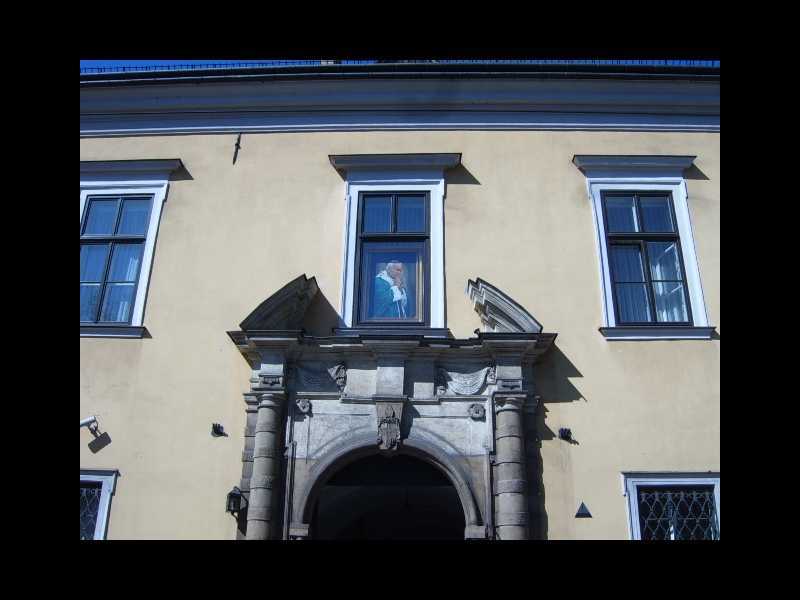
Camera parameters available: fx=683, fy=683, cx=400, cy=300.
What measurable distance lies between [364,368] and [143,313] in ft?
8.44

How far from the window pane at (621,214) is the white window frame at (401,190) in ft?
6.41

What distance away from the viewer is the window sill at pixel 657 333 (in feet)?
23.7

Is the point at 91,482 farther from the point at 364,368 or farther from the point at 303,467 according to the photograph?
the point at 364,368

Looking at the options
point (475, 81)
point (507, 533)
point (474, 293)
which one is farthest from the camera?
point (475, 81)

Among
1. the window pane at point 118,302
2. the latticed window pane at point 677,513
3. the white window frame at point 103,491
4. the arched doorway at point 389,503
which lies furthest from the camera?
the window pane at point 118,302

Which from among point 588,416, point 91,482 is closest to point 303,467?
point 91,482

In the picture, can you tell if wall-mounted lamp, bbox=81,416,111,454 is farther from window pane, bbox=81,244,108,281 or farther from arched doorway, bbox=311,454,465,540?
arched doorway, bbox=311,454,465,540

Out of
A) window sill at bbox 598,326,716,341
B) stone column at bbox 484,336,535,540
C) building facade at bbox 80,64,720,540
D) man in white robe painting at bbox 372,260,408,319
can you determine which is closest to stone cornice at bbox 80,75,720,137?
building facade at bbox 80,64,720,540

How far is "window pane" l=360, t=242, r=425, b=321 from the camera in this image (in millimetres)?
7477

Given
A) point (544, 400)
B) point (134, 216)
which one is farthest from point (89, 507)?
point (544, 400)

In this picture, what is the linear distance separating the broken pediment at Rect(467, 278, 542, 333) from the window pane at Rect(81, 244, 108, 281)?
14.0 feet

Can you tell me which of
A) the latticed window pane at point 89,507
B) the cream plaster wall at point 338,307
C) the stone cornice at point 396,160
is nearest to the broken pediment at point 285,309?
the cream plaster wall at point 338,307

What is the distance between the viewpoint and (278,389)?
22.7 feet

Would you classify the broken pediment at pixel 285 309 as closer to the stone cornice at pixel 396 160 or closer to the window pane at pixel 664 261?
the stone cornice at pixel 396 160
